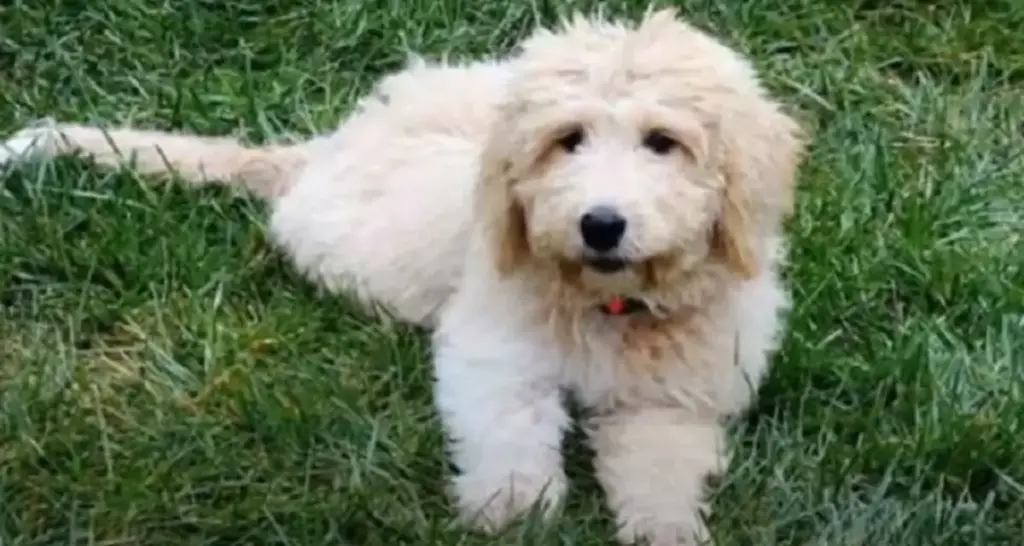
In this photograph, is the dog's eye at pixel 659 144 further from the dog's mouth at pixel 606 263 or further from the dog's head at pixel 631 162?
the dog's mouth at pixel 606 263

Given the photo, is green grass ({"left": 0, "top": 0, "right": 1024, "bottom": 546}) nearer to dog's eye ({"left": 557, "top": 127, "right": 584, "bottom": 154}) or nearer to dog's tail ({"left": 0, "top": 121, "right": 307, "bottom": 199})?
dog's tail ({"left": 0, "top": 121, "right": 307, "bottom": 199})

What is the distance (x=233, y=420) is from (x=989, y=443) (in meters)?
1.39

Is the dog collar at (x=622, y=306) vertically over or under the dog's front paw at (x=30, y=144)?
over

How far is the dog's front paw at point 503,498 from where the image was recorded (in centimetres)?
371

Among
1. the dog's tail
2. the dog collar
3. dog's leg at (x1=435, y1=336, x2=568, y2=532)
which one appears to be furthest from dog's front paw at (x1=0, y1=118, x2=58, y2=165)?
the dog collar

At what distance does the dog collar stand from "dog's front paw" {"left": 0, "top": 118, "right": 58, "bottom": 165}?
5.34ft

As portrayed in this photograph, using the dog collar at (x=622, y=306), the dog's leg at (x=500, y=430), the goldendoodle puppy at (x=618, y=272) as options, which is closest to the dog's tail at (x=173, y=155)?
the goldendoodle puppy at (x=618, y=272)

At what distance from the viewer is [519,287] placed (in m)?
3.98

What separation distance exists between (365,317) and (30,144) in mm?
998

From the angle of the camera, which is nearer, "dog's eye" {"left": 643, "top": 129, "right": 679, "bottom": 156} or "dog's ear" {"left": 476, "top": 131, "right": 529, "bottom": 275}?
"dog's eye" {"left": 643, "top": 129, "right": 679, "bottom": 156}

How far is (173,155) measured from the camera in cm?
497

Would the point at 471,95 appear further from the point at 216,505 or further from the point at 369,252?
the point at 216,505

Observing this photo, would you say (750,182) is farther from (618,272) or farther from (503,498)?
(503,498)

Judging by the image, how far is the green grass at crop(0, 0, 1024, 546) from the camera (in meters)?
3.82
